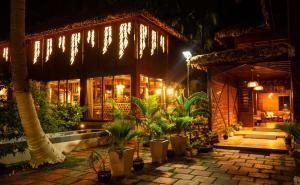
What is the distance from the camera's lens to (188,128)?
424 inches

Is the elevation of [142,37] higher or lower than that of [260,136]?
higher

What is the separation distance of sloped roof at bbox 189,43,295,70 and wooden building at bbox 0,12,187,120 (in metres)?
4.24

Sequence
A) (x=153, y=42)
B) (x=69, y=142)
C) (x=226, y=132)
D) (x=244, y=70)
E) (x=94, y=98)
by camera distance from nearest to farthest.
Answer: (x=69, y=142)
(x=226, y=132)
(x=244, y=70)
(x=153, y=42)
(x=94, y=98)

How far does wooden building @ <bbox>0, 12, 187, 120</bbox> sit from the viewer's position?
14555mm

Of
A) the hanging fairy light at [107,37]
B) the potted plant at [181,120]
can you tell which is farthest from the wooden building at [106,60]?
the potted plant at [181,120]

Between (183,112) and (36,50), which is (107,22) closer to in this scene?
(36,50)

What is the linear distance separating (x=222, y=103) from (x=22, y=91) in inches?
378

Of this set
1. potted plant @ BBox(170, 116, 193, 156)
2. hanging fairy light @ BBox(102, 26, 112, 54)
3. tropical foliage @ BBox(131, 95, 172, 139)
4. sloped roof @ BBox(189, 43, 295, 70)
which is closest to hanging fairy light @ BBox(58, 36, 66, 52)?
hanging fairy light @ BBox(102, 26, 112, 54)

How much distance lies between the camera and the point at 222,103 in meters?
13.7

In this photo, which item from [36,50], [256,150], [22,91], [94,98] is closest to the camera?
[22,91]

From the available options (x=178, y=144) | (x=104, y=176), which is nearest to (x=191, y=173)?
(x=104, y=176)

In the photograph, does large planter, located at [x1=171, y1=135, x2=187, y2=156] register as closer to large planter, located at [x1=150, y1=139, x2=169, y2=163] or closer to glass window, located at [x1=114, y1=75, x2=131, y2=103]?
large planter, located at [x1=150, y1=139, x2=169, y2=163]

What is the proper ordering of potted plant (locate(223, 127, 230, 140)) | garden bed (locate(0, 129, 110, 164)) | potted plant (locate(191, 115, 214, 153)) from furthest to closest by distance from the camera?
potted plant (locate(223, 127, 230, 140)) → potted plant (locate(191, 115, 214, 153)) → garden bed (locate(0, 129, 110, 164))

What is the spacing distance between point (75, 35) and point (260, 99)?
57.1ft
